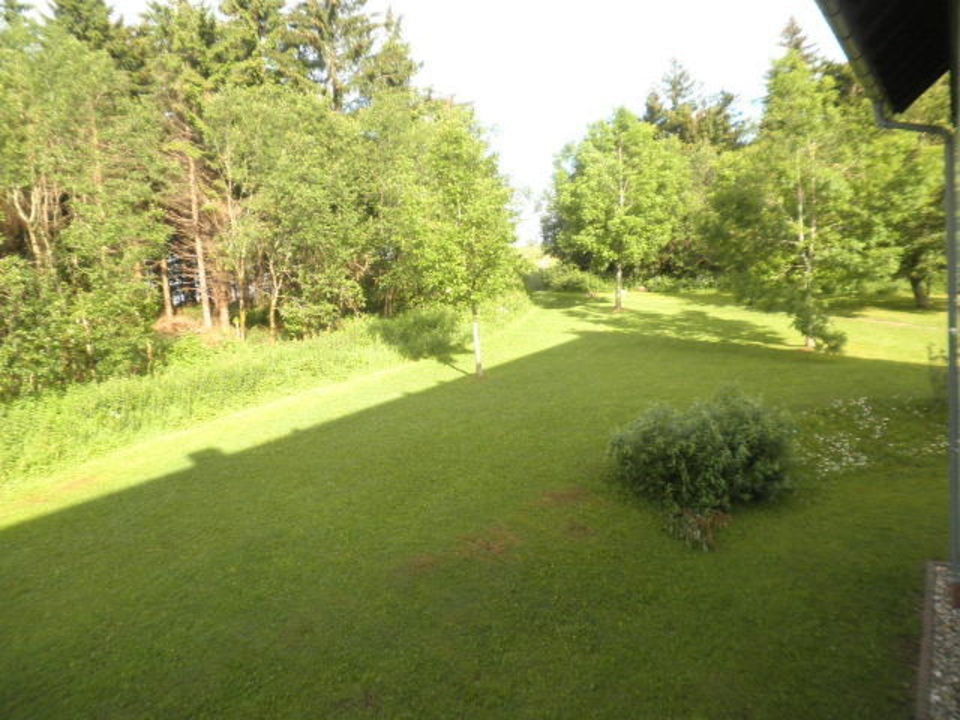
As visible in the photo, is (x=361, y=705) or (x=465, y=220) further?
(x=465, y=220)

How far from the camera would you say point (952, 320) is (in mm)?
4609

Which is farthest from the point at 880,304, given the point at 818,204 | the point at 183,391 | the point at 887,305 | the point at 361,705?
the point at 183,391

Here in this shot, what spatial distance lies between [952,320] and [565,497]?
5525 millimetres

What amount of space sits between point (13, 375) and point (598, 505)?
16.1m

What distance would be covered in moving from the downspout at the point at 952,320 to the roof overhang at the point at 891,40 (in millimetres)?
381

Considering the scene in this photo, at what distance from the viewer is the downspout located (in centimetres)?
467

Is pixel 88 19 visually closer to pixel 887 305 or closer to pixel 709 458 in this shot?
pixel 709 458

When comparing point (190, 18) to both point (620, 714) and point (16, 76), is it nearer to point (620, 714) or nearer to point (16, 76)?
point (16, 76)

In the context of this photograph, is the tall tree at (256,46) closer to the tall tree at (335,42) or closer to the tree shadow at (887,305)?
the tall tree at (335,42)

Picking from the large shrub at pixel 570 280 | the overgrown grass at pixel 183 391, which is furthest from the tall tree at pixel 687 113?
the overgrown grass at pixel 183 391

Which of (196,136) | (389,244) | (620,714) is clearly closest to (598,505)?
(620,714)

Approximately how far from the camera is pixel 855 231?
15836 mm

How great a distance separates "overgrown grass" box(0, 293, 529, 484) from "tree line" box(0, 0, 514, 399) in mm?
2158

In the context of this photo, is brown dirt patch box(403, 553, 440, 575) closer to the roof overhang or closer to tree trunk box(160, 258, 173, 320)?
the roof overhang
